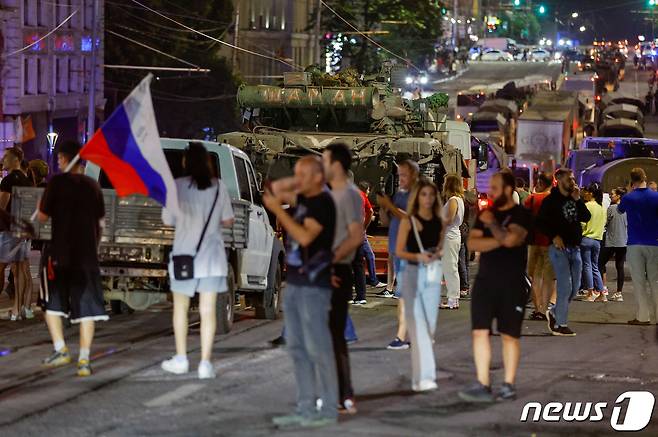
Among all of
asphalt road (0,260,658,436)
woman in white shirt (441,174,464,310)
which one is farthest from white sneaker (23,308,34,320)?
woman in white shirt (441,174,464,310)

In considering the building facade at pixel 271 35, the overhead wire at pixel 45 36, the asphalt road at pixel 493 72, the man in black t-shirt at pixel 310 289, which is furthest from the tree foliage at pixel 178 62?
the man in black t-shirt at pixel 310 289

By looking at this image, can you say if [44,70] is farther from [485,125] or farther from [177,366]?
[177,366]

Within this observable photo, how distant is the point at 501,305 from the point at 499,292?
10 centimetres

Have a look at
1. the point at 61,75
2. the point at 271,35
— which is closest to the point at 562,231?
the point at 61,75

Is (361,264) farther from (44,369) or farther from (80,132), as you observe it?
(80,132)

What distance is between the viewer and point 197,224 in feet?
39.4

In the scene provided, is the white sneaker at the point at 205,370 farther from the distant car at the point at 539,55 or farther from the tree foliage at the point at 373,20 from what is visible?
the distant car at the point at 539,55

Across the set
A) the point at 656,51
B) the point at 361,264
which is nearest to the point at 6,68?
the point at 361,264

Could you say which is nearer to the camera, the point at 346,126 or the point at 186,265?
the point at 186,265

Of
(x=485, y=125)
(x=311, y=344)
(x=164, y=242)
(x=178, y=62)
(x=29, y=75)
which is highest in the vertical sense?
(x=178, y=62)

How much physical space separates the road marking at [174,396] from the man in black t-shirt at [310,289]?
1132mm

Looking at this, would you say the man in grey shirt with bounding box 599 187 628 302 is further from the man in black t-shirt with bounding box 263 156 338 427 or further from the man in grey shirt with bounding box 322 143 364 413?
the man in black t-shirt with bounding box 263 156 338 427

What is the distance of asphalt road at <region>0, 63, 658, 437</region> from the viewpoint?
10.4m

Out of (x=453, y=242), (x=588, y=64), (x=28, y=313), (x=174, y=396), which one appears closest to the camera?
(x=174, y=396)
